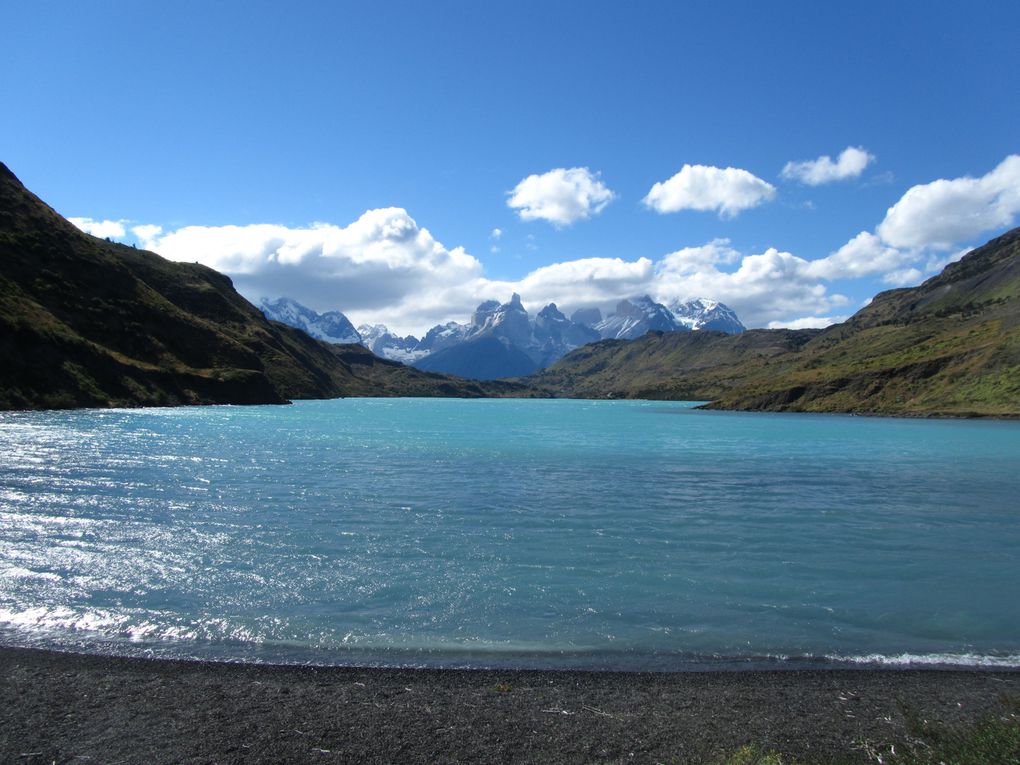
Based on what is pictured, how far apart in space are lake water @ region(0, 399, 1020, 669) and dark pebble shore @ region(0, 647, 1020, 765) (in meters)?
1.26

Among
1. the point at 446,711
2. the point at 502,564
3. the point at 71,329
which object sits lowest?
the point at 502,564

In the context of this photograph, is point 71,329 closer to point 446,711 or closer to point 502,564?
point 502,564

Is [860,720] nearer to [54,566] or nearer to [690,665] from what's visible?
[690,665]

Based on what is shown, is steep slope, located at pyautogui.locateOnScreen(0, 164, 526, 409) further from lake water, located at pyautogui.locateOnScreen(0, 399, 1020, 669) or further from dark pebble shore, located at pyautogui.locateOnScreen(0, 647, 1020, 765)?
dark pebble shore, located at pyautogui.locateOnScreen(0, 647, 1020, 765)

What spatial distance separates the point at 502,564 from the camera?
27.6 m

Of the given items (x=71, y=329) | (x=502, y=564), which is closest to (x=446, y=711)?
(x=502, y=564)

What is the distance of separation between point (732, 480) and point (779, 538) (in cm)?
2448

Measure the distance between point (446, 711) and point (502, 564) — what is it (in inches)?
519

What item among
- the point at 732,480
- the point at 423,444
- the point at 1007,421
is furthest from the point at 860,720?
the point at 1007,421

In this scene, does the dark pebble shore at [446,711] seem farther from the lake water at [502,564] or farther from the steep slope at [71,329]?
the steep slope at [71,329]

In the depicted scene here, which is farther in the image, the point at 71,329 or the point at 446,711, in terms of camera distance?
the point at 71,329

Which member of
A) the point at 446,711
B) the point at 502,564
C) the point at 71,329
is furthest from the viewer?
the point at 71,329

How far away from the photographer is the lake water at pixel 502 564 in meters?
19.2

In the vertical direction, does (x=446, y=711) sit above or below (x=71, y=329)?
below
